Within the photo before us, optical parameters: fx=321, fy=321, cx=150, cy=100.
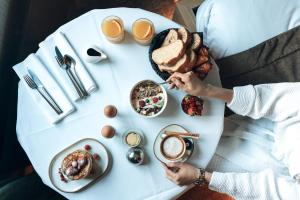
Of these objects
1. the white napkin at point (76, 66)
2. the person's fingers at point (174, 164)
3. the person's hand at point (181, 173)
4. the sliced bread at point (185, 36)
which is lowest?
the person's hand at point (181, 173)

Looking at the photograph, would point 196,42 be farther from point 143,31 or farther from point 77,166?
point 77,166

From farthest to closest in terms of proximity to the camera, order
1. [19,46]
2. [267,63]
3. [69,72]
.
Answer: [19,46] < [267,63] < [69,72]

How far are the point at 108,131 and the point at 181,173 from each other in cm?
27

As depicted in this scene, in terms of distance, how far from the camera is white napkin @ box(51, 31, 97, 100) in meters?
1.09

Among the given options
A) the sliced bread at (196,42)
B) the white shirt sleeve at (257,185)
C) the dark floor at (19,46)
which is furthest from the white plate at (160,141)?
the dark floor at (19,46)

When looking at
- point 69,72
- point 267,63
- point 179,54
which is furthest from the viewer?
point 267,63

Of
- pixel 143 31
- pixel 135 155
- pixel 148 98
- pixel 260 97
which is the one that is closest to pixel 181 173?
pixel 135 155

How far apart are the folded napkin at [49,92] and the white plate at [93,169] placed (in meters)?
0.11

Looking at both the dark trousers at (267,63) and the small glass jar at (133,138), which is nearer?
the small glass jar at (133,138)

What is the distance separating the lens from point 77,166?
1044mm

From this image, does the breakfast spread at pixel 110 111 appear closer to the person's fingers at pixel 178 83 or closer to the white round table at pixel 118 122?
the white round table at pixel 118 122

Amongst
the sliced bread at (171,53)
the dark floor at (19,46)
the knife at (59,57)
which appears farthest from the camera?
the dark floor at (19,46)

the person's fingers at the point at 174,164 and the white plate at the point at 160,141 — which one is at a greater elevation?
the white plate at the point at 160,141

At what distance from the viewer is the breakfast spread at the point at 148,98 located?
1.07 m
